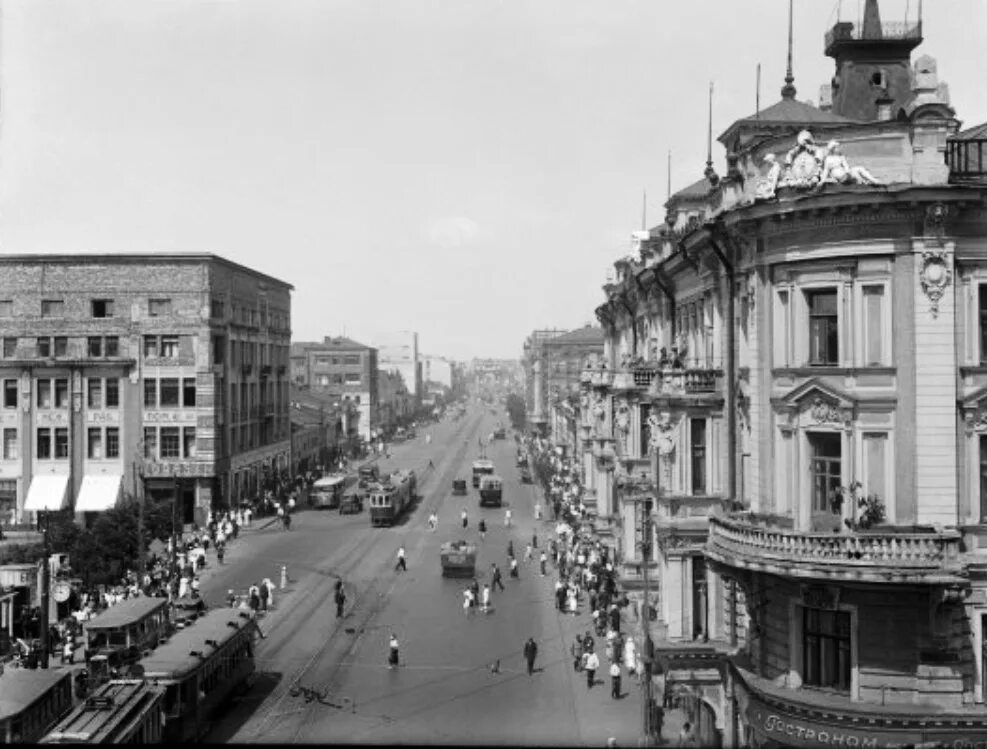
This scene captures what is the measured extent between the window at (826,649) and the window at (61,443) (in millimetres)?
57611

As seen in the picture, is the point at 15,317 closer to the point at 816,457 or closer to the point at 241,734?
the point at 241,734

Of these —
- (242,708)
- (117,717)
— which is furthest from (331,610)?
(117,717)

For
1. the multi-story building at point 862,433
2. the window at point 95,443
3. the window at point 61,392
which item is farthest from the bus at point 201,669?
the window at point 61,392

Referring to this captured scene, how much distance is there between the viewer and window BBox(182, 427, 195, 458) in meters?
75.2

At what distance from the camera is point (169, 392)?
7506cm

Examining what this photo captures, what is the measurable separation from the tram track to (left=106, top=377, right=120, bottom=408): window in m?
17.3

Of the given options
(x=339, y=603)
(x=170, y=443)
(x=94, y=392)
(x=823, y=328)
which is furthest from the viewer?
(x=170, y=443)

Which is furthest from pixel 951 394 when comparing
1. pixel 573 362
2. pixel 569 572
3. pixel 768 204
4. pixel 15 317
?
pixel 573 362

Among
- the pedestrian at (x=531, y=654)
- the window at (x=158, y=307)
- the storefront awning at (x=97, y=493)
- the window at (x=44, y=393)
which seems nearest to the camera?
the pedestrian at (x=531, y=654)

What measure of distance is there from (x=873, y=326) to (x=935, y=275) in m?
1.61

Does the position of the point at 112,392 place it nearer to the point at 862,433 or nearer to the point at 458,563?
the point at 458,563

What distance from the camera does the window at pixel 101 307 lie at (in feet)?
244

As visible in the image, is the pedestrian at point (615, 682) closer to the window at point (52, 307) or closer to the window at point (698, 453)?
the window at point (698, 453)

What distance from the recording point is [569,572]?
55.1 metres
